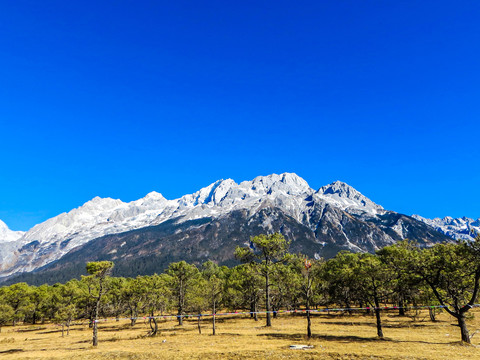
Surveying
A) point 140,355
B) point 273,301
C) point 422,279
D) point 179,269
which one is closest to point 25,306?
point 179,269

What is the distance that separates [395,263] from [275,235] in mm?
21484

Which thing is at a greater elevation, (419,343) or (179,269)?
(179,269)

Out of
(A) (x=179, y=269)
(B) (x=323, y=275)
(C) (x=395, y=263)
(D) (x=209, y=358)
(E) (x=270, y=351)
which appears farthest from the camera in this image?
(B) (x=323, y=275)

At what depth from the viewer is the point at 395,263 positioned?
3353 centimetres

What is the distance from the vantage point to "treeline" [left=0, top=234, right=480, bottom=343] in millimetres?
30031

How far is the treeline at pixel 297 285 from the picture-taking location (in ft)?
98.5

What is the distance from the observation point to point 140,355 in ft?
87.2

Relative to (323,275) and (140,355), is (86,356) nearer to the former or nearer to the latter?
(140,355)

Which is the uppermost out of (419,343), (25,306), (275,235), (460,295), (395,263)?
(275,235)

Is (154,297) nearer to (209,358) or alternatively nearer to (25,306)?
(209,358)

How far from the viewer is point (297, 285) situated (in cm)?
5878

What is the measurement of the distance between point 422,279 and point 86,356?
37.2 m

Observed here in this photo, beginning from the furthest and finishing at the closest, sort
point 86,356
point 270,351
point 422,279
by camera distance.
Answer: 1. point 422,279
2. point 86,356
3. point 270,351

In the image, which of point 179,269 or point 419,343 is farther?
point 179,269
